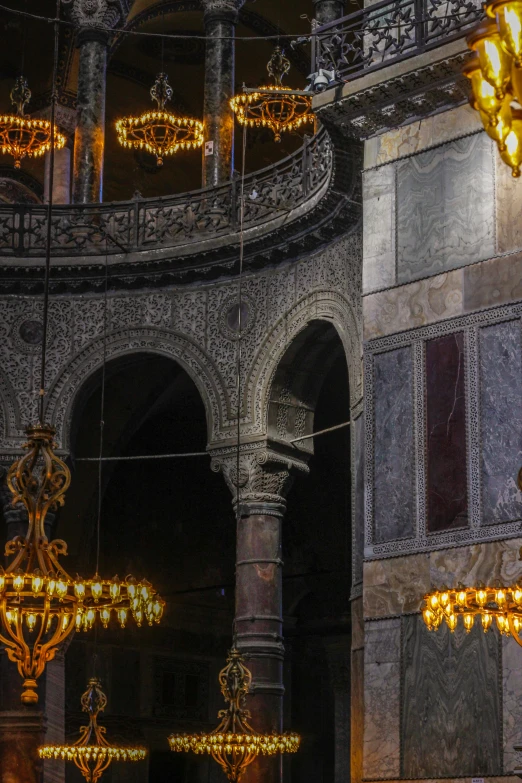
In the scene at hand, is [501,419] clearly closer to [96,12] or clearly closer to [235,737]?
[235,737]

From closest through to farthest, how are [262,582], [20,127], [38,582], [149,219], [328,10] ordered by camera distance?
[38,582], [262,582], [149,219], [328,10], [20,127]

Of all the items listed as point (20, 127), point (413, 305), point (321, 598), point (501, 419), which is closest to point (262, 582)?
point (413, 305)

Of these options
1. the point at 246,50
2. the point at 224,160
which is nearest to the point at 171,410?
the point at 224,160

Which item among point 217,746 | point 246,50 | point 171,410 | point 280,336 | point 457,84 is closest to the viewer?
point 457,84

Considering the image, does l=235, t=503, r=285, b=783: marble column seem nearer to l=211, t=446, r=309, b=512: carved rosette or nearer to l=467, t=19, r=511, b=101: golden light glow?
l=211, t=446, r=309, b=512: carved rosette

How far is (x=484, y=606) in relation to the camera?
314 inches

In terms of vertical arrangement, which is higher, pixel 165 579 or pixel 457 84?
pixel 457 84

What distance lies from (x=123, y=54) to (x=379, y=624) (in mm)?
11710

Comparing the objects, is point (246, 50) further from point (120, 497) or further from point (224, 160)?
point (120, 497)

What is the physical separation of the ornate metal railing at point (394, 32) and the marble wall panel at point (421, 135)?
48 cm

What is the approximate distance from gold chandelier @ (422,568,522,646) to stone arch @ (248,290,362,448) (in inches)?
180

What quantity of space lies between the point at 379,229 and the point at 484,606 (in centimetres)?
363

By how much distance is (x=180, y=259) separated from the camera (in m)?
14.0

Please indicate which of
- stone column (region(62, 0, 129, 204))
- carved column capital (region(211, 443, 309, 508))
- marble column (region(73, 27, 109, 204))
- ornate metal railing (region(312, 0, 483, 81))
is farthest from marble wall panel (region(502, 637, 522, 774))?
stone column (region(62, 0, 129, 204))
